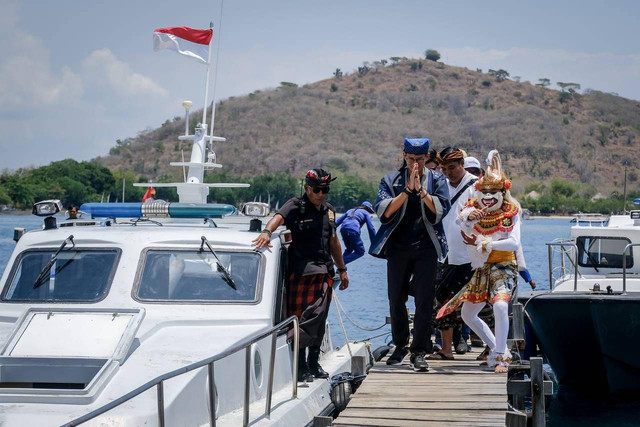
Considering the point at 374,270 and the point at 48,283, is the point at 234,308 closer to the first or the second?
the point at 48,283

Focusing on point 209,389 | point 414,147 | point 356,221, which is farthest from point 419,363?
point 356,221

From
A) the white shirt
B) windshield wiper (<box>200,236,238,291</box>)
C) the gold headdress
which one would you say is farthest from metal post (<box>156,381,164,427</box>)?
the white shirt

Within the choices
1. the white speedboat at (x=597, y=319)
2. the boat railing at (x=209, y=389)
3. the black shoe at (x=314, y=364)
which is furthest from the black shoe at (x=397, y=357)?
the white speedboat at (x=597, y=319)

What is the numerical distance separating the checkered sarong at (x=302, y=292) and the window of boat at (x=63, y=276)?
1.38 metres

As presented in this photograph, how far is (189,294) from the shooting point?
22.9 ft

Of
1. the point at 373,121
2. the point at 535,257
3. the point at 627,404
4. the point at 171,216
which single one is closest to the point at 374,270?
the point at 535,257

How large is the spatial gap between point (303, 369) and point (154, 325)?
1655 mm

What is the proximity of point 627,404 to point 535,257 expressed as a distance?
38319 mm

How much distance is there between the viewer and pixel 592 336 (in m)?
12.6

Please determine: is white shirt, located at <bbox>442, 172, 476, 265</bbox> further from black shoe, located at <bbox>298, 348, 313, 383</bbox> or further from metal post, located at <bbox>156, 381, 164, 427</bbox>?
metal post, located at <bbox>156, 381, 164, 427</bbox>

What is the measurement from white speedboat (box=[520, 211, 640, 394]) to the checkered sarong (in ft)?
17.7

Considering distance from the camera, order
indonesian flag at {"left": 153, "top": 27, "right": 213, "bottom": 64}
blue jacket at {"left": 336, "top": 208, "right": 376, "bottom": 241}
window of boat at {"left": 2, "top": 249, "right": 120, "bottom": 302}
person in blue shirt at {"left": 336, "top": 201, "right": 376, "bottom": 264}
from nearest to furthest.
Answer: window of boat at {"left": 2, "top": 249, "right": 120, "bottom": 302}
person in blue shirt at {"left": 336, "top": 201, "right": 376, "bottom": 264}
blue jacket at {"left": 336, "top": 208, "right": 376, "bottom": 241}
indonesian flag at {"left": 153, "top": 27, "right": 213, "bottom": 64}

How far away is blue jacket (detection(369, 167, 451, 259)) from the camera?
7.41 metres

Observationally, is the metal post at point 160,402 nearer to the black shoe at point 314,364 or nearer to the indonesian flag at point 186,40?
the black shoe at point 314,364
